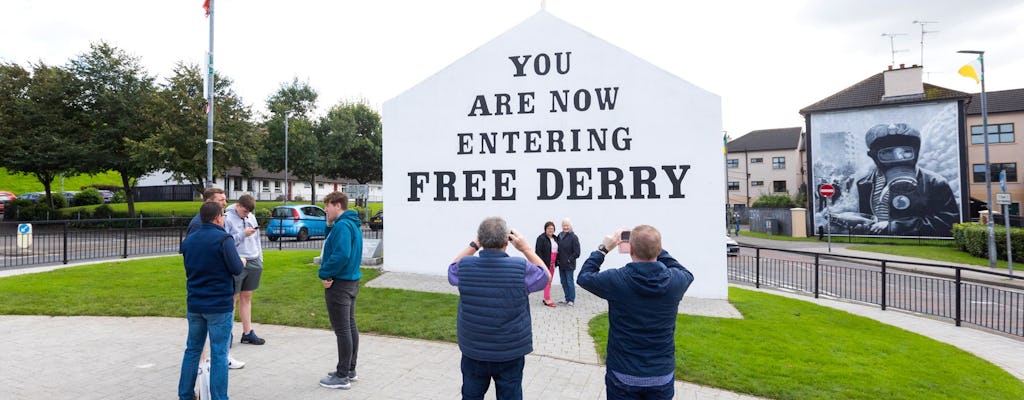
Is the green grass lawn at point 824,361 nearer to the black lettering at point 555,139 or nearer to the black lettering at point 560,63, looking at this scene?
the black lettering at point 555,139

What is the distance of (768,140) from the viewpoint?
58.3 metres

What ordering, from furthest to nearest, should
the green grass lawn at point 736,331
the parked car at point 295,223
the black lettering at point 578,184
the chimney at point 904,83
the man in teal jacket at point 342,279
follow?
the chimney at point 904,83 < the parked car at point 295,223 < the black lettering at point 578,184 < the green grass lawn at point 736,331 < the man in teal jacket at point 342,279

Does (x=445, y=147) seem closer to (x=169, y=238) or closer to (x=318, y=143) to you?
(x=169, y=238)

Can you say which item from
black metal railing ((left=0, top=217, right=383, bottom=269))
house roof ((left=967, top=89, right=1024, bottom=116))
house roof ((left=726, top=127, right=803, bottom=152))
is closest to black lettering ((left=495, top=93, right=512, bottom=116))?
black metal railing ((left=0, top=217, right=383, bottom=269))

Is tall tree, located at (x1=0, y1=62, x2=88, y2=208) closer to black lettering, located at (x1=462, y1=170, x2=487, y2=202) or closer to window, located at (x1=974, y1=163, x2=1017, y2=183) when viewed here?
black lettering, located at (x1=462, y1=170, x2=487, y2=202)

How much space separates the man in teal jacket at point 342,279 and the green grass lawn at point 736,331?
79.9 inches

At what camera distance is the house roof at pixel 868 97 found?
2898 cm

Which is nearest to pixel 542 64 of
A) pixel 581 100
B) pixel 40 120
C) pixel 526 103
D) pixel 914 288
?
pixel 526 103

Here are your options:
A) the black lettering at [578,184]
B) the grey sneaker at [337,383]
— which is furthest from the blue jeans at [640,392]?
the black lettering at [578,184]

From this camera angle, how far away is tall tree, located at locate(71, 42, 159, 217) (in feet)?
90.0

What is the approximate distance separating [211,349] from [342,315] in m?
1.11

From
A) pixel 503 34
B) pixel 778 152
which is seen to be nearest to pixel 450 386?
pixel 503 34

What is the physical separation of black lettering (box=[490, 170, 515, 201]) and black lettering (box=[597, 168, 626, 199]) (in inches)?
85.5

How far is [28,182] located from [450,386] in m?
90.7
